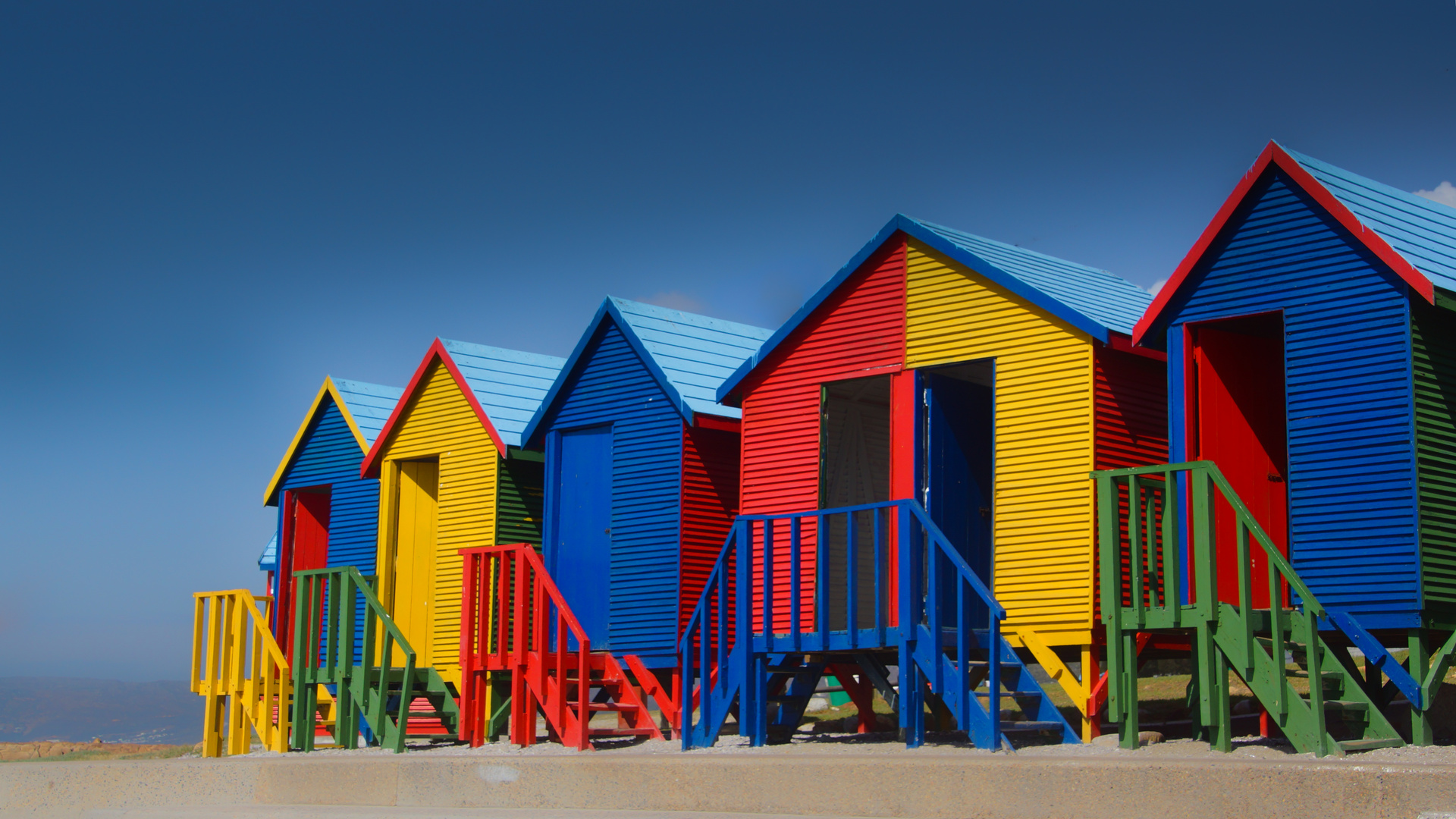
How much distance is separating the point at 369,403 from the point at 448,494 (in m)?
3.35

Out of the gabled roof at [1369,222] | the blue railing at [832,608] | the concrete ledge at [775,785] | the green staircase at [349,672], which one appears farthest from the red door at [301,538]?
the gabled roof at [1369,222]

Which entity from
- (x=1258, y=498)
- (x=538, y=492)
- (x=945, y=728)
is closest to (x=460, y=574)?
(x=538, y=492)

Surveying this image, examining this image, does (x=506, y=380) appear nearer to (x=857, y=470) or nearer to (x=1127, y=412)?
(x=857, y=470)

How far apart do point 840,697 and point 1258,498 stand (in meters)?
11.6

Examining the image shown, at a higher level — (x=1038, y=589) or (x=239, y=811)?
(x=1038, y=589)

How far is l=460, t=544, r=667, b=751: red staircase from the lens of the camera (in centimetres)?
1512

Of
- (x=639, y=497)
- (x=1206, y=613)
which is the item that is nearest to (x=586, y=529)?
(x=639, y=497)

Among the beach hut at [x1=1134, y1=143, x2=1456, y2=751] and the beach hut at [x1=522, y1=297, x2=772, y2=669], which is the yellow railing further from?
the beach hut at [x1=1134, y1=143, x2=1456, y2=751]

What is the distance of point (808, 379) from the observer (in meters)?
15.5

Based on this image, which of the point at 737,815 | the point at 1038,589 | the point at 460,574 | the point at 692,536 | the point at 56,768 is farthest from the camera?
the point at 460,574

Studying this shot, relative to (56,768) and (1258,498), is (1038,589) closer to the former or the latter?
(1258,498)

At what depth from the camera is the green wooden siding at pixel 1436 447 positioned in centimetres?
1147

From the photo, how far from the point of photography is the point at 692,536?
1680 centimetres

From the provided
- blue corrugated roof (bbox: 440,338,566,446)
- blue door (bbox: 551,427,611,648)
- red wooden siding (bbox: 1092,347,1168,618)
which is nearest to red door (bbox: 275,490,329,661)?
blue corrugated roof (bbox: 440,338,566,446)
